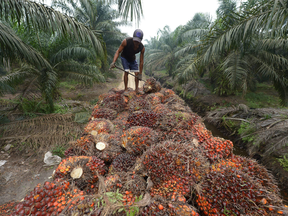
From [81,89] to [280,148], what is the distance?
36.6 feet

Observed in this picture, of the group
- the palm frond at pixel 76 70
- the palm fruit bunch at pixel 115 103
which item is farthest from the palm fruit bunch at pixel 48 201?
the palm frond at pixel 76 70

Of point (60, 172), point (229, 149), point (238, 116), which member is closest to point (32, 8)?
point (60, 172)

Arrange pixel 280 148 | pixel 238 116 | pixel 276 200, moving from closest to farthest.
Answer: pixel 276 200, pixel 280 148, pixel 238 116

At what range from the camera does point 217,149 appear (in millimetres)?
1522

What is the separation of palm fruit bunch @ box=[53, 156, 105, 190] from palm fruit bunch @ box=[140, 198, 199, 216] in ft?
2.08

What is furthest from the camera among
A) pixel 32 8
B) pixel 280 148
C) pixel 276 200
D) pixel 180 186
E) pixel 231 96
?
pixel 231 96

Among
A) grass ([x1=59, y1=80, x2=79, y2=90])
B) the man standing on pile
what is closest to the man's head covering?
the man standing on pile

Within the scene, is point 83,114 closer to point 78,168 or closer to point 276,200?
point 78,168

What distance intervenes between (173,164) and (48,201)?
1.00 metres

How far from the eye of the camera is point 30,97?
4805mm

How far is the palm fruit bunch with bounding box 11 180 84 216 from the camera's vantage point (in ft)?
3.03

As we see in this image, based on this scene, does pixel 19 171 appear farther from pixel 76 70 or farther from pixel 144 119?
pixel 76 70

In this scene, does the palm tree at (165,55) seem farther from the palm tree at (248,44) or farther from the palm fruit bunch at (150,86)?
the palm fruit bunch at (150,86)

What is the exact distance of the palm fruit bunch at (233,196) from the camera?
0.95m
